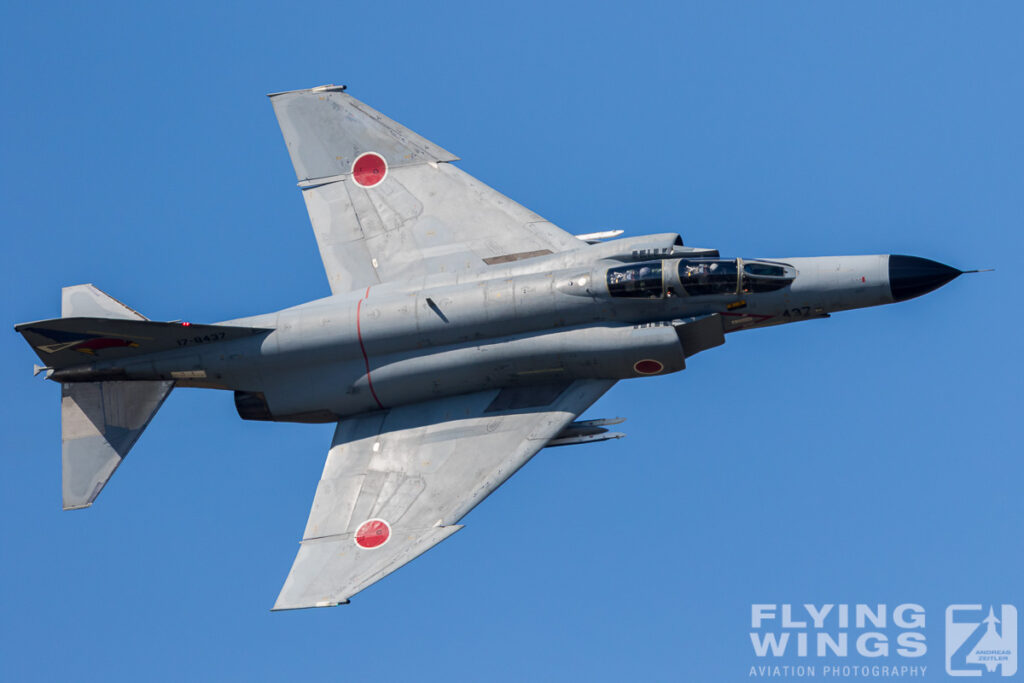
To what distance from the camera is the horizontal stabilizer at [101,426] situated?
29.4 m

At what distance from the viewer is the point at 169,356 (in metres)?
29.3

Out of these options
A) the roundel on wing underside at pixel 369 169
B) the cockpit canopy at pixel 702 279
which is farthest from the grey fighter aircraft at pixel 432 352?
the roundel on wing underside at pixel 369 169

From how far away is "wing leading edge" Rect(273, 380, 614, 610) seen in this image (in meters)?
27.5

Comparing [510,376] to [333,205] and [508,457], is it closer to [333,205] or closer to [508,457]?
[508,457]

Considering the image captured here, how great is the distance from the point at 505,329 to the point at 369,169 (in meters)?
5.66

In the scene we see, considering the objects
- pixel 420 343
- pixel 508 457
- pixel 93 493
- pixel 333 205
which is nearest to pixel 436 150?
pixel 333 205

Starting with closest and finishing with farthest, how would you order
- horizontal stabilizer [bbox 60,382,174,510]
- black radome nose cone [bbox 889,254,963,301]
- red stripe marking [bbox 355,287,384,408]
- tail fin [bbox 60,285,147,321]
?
black radome nose cone [bbox 889,254,963,301]
red stripe marking [bbox 355,287,384,408]
horizontal stabilizer [bbox 60,382,174,510]
tail fin [bbox 60,285,147,321]

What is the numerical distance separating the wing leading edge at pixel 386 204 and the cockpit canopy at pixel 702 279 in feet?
7.22

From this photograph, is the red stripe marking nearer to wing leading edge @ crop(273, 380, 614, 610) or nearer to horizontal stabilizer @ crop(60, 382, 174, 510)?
wing leading edge @ crop(273, 380, 614, 610)

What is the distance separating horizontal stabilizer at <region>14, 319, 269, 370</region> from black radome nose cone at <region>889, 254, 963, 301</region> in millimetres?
11260

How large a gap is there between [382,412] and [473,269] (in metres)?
3.14

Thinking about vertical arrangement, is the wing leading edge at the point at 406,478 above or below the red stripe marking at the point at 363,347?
below

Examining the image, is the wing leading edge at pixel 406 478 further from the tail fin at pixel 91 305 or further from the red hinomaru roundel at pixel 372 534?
the tail fin at pixel 91 305

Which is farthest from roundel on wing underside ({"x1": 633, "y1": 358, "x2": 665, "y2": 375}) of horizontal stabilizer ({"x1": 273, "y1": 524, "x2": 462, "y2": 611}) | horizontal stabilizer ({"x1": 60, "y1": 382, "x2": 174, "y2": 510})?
horizontal stabilizer ({"x1": 60, "y1": 382, "x2": 174, "y2": 510})
